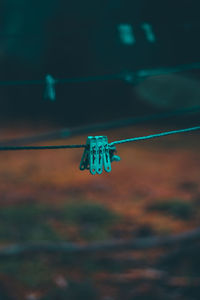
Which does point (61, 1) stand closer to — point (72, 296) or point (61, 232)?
point (61, 232)

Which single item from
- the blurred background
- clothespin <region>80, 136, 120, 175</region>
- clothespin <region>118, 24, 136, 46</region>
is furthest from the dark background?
clothespin <region>80, 136, 120, 175</region>

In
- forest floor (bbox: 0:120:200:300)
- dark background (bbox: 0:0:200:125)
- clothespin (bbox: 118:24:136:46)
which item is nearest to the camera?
forest floor (bbox: 0:120:200:300)

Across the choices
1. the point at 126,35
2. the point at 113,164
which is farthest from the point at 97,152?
the point at 113,164

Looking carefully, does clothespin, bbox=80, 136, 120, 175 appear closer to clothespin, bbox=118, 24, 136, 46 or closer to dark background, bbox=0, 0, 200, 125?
clothespin, bbox=118, 24, 136, 46

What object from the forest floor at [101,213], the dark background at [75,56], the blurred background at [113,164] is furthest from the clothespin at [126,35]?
the forest floor at [101,213]

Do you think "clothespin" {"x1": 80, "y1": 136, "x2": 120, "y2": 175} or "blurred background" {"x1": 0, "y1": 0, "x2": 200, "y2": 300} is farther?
"blurred background" {"x1": 0, "y1": 0, "x2": 200, "y2": 300}

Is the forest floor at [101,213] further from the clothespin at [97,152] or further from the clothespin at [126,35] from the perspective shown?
the clothespin at [126,35]

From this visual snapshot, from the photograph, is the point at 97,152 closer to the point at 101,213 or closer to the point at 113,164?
the point at 101,213
